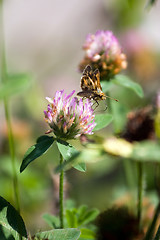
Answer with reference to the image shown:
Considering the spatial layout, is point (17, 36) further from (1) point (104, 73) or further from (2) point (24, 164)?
(2) point (24, 164)

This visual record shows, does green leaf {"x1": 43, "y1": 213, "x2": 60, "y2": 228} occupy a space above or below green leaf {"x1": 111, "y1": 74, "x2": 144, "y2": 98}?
below

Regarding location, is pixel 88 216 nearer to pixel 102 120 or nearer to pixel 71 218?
pixel 71 218

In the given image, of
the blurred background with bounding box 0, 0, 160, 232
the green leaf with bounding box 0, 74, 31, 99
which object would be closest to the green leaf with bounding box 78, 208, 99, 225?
the blurred background with bounding box 0, 0, 160, 232

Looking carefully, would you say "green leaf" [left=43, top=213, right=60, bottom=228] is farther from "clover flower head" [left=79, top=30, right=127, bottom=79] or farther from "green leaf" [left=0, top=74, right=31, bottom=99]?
"green leaf" [left=0, top=74, right=31, bottom=99]

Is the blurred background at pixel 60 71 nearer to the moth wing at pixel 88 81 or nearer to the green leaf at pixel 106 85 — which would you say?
the green leaf at pixel 106 85

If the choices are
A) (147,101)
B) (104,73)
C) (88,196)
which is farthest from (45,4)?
(104,73)

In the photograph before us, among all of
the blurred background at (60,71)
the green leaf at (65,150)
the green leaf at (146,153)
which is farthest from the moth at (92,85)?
the green leaf at (146,153)
